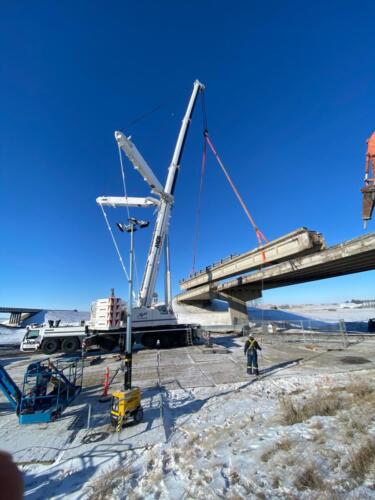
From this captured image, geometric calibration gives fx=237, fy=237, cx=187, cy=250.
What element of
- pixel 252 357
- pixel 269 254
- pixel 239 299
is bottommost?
pixel 252 357

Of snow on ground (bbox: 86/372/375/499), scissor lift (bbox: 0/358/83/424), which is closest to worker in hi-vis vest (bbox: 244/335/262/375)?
snow on ground (bbox: 86/372/375/499)

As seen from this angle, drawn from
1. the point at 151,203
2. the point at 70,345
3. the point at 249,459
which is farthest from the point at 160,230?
the point at 249,459

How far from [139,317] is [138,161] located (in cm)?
1227

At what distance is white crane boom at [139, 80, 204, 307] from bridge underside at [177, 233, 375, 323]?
41.9ft

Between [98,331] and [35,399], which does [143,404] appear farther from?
[98,331]

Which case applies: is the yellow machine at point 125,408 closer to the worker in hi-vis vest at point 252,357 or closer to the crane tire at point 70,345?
the worker in hi-vis vest at point 252,357

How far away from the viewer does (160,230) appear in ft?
67.2

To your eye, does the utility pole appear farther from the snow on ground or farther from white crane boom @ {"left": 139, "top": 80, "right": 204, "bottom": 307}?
white crane boom @ {"left": 139, "top": 80, "right": 204, "bottom": 307}

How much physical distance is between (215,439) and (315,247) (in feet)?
61.7

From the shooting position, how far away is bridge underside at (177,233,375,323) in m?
18.4

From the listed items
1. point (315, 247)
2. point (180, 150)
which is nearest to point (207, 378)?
point (315, 247)

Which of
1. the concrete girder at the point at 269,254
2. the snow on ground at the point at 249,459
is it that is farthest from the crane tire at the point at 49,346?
the concrete girder at the point at 269,254

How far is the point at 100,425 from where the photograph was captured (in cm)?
652

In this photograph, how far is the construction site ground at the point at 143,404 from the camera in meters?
4.77
